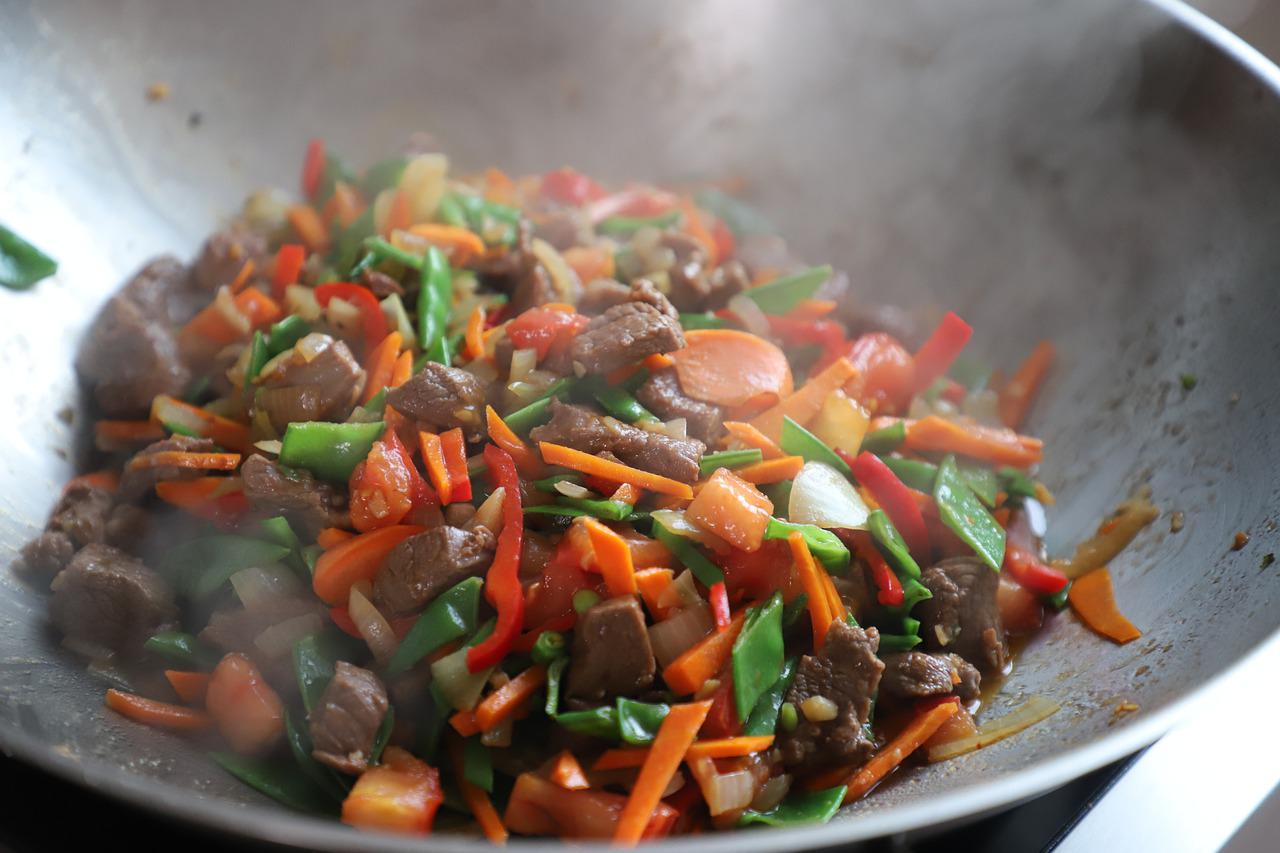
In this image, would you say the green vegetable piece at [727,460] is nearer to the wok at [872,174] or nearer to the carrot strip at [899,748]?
the carrot strip at [899,748]

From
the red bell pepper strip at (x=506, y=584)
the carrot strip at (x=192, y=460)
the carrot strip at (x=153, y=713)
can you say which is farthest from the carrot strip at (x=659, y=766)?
the carrot strip at (x=192, y=460)

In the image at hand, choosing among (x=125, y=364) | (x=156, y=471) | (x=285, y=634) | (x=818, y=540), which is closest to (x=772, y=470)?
(x=818, y=540)

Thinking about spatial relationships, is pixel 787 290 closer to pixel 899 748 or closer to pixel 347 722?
pixel 899 748

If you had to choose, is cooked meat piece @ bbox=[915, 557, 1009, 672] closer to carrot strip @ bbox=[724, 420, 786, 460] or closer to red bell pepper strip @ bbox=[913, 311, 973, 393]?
carrot strip @ bbox=[724, 420, 786, 460]

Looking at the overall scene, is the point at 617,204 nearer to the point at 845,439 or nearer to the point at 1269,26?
the point at 845,439

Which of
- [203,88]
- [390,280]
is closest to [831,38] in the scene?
[390,280]

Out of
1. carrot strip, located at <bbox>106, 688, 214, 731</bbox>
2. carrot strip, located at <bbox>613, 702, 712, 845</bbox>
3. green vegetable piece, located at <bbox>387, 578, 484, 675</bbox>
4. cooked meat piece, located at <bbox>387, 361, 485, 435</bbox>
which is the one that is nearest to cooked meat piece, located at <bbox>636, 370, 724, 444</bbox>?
cooked meat piece, located at <bbox>387, 361, 485, 435</bbox>
